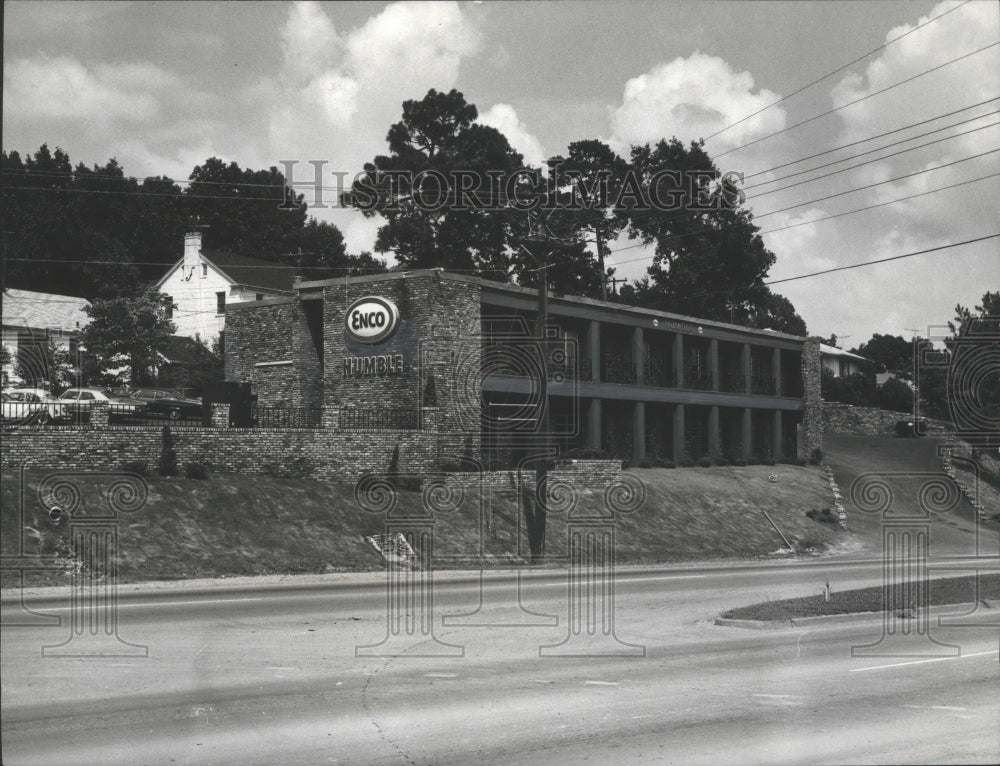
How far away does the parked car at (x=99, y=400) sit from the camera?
2880 cm

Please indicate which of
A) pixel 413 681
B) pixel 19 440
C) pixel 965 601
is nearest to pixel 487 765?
pixel 413 681

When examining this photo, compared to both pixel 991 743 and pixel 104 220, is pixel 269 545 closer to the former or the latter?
pixel 104 220

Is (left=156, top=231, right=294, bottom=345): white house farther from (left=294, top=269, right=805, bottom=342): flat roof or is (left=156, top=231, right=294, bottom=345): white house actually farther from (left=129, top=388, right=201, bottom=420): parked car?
(left=129, top=388, right=201, bottom=420): parked car

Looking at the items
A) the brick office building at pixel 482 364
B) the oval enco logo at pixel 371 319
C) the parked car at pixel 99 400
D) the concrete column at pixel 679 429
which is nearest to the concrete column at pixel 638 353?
the brick office building at pixel 482 364

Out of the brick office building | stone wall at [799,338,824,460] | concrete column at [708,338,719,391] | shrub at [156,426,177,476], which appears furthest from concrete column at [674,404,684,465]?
shrub at [156,426,177,476]

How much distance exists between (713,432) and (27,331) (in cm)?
4713

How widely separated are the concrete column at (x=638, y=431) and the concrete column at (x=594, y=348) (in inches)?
138

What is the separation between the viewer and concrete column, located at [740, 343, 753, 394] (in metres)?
55.0

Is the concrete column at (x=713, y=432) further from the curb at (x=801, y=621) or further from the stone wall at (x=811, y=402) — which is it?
the curb at (x=801, y=621)

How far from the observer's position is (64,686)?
33.1 ft

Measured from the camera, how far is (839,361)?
303 feet

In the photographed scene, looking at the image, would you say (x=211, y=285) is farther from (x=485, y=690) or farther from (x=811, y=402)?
(x=485, y=690)

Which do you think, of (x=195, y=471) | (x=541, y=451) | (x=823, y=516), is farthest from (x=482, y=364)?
(x=823, y=516)

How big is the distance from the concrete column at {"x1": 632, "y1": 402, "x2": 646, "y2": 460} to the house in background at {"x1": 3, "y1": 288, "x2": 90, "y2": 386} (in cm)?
3025
